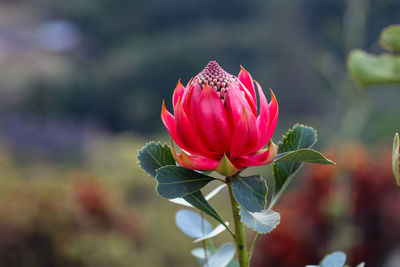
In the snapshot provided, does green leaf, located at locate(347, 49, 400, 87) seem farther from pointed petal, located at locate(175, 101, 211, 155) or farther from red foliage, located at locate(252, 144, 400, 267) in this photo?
red foliage, located at locate(252, 144, 400, 267)

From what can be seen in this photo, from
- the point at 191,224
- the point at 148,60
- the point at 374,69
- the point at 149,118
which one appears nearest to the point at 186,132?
the point at 191,224

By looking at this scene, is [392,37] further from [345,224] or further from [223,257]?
[345,224]

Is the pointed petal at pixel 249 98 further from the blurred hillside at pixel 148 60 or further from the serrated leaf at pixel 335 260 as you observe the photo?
the blurred hillside at pixel 148 60

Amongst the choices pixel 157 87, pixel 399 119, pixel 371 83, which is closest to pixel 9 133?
pixel 157 87

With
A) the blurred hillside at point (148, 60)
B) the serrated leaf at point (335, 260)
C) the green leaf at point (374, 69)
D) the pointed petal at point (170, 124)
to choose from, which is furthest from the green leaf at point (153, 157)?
the blurred hillside at point (148, 60)

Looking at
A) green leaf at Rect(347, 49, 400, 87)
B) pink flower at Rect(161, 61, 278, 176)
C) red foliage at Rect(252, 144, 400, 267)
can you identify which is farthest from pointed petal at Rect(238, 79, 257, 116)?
red foliage at Rect(252, 144, 400, 267)

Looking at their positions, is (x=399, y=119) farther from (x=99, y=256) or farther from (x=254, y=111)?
(x=254, y=111)
